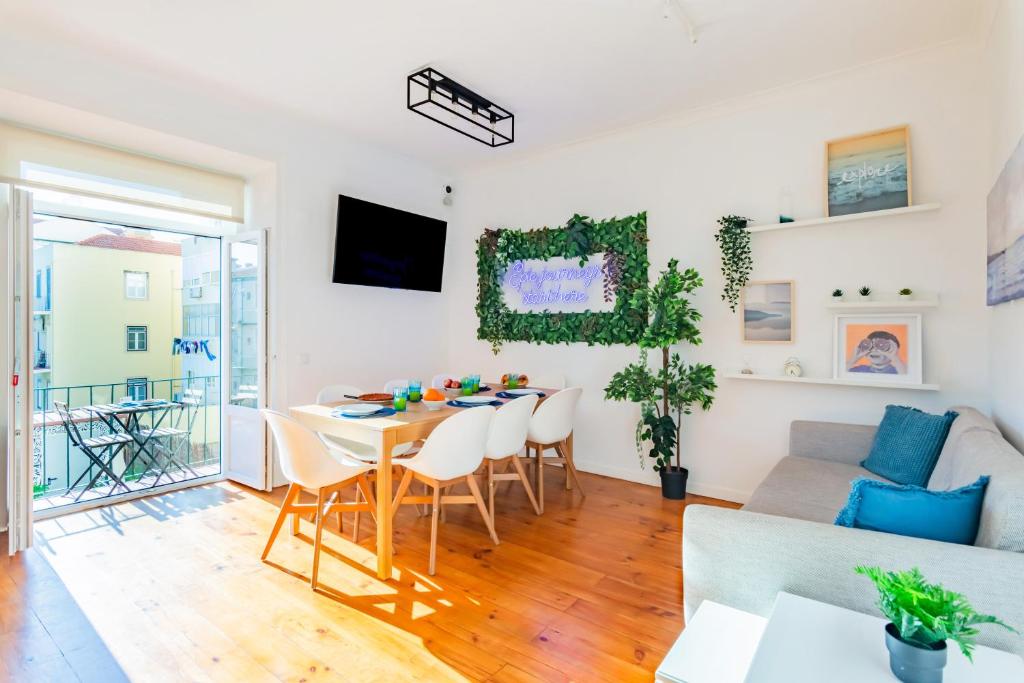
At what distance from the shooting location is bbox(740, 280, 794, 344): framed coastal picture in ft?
12.3

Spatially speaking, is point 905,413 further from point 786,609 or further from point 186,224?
point 186,224

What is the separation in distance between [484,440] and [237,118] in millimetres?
3153

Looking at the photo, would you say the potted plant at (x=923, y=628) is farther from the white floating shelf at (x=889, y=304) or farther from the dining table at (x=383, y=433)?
the white floating shelf at (x=889, y=304)

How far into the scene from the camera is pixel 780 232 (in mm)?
3762

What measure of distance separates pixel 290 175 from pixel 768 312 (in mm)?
3972

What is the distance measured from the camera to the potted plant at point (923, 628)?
101cm

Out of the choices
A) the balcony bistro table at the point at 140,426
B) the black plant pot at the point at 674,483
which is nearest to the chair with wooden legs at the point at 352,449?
the balcony bistro table at the point at 140,426

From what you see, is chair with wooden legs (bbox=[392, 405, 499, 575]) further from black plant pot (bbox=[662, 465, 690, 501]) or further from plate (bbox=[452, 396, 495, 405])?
black plant pot (bbox=[662, 465, 690, 501])

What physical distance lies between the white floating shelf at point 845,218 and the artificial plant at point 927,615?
292cm

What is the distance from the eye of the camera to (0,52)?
2934 mm

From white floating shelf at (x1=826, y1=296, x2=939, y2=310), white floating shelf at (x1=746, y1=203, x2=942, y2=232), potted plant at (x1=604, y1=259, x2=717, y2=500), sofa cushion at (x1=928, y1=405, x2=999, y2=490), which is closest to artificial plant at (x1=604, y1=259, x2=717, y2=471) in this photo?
potted plant at (x1=604, y1=259, x2=717, y2=500)

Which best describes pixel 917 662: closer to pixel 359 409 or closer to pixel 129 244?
pixel 359 409

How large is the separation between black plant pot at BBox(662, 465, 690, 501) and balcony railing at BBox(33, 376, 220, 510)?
3949mm

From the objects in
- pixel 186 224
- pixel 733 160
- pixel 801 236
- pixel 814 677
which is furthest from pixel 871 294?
pixel 186 224
